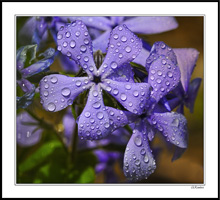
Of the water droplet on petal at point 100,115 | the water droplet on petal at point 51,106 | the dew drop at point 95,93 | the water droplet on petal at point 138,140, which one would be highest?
the dew drop at point 95,93

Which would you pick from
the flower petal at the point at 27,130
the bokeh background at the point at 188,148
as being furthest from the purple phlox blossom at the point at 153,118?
the flower petal at the point at 27,130

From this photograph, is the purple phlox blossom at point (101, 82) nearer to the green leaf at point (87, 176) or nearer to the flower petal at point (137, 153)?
the flower petal at point (137, 153)

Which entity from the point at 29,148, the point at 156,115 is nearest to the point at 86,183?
the point at 29,148

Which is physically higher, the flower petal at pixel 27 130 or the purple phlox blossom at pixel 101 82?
the purple phlox blossom at pixel 101 82

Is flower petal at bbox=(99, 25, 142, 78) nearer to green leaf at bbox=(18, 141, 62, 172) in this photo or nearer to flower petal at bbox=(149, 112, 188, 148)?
flower petal at bbox=(149, 112, 188, 148)

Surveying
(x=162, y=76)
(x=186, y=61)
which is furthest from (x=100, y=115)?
(x=186, y=61)

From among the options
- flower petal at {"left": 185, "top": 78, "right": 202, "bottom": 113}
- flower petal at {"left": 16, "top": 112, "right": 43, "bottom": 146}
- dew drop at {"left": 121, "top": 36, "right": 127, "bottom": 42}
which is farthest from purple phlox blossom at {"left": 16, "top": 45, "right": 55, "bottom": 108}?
flower petal at {"left": 185, "top": 78, "right": 202, "bottom": 113}

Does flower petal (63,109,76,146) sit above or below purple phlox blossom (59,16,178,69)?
below
